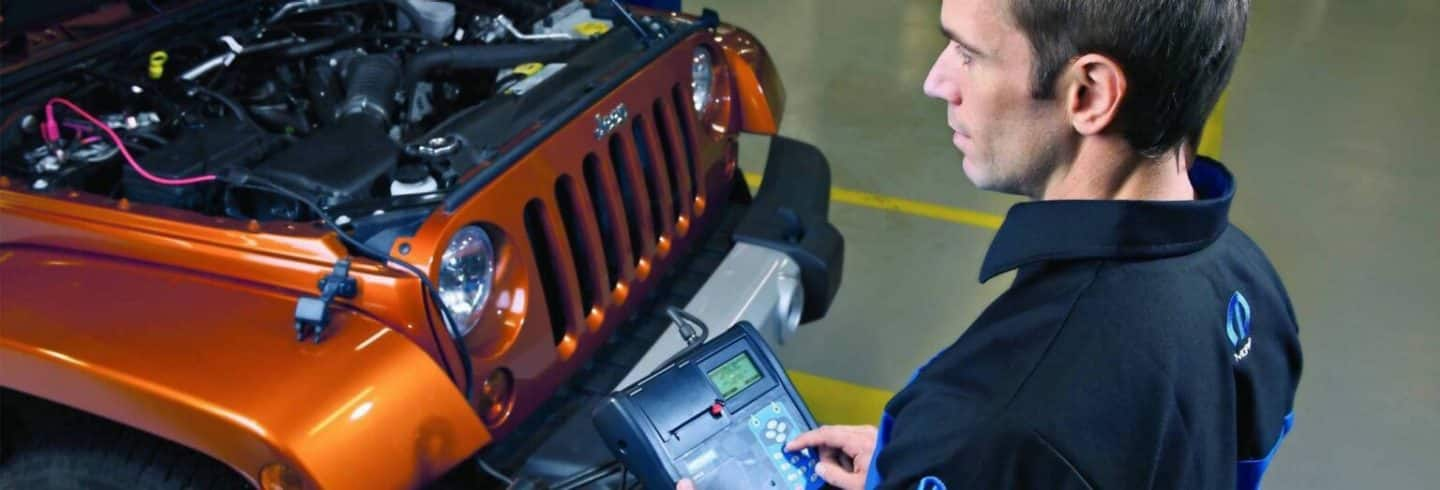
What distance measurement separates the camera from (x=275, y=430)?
154cm

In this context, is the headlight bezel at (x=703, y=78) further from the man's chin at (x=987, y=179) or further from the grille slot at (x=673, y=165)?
the man's chin at (x=987, y=179)

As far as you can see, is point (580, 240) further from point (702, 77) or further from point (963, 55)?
point (963, 55)

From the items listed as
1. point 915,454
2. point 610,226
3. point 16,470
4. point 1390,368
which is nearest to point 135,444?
point 16,470

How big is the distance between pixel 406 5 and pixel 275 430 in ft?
5.13

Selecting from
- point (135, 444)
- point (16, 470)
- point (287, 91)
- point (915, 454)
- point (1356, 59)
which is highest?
point (915, 454)

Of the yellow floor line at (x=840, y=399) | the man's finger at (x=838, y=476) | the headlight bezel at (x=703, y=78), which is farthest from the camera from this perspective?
the yellow floor line at (x=840, y=399)

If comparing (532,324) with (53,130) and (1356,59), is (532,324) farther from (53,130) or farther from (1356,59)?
(1356,59)

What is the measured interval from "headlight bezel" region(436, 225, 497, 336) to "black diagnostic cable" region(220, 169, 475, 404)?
0.11ft

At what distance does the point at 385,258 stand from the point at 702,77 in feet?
3.79

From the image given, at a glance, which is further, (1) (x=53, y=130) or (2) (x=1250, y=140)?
(2) (x=1250, y=140)

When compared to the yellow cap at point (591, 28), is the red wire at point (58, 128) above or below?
above

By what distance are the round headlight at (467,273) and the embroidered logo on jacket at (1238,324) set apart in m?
1.17

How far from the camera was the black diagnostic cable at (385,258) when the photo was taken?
5.75 feet

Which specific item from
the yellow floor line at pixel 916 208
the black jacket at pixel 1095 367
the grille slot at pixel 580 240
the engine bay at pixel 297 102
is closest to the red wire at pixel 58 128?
the engine bay at pixel 297 102
